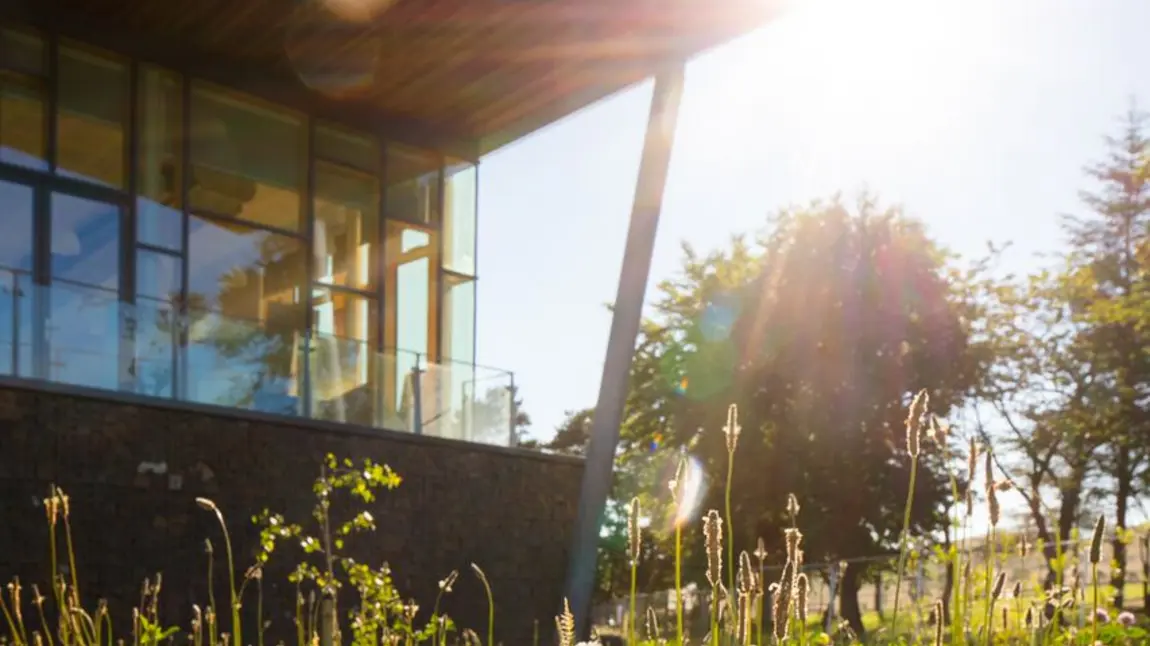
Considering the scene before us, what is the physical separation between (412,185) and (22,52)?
466cm

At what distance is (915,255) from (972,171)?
6.72ft

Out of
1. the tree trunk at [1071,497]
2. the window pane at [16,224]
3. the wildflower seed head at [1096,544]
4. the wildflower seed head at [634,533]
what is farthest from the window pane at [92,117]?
the tree trunk at [1071,497]

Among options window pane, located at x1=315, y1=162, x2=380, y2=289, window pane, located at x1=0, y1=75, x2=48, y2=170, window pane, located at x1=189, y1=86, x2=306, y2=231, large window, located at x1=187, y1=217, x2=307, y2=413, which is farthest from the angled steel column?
window pane, located at x1=0, y1=75, x2=48, y2=170

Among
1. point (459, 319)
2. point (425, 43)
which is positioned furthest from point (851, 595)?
point (425, 43)

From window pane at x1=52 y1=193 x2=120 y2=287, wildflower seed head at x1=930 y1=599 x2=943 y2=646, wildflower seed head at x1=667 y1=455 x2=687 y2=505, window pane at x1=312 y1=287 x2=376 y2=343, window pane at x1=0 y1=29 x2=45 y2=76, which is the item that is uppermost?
window pane at x1=0 y1=29 x2=45 y2=76

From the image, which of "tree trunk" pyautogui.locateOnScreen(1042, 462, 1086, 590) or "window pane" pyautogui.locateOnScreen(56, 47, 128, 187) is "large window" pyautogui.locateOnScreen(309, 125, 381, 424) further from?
"tree trunk" pyautogui.locateOnScreen(1042, 462, 1086, 590)

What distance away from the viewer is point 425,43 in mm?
12742

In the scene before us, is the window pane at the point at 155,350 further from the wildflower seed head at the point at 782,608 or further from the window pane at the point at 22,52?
the wildflower seed head at the point at 782,608

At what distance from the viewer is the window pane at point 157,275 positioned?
42.7 ft

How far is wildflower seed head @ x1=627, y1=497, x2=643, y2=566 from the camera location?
188cm

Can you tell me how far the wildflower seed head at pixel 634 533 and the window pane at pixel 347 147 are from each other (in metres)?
13.4

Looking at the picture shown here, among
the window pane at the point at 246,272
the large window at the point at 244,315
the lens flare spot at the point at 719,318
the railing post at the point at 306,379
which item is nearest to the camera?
the large window at the point at 244,315

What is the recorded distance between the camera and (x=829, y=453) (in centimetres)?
2678

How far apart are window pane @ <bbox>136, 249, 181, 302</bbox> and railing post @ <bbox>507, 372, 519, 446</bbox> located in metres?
3.31
